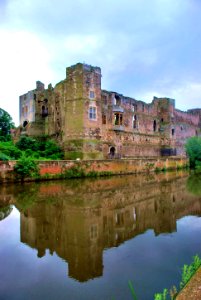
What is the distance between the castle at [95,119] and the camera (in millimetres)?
28750

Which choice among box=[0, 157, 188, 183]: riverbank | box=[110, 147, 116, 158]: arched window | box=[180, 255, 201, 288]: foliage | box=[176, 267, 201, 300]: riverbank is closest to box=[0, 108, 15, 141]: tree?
box=[110, 147, 116, 158]: arched window

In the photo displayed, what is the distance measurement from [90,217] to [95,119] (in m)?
20.1

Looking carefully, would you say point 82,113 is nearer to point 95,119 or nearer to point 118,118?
point 95,119

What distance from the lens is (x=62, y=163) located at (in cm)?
2258

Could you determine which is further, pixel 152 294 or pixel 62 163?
pixel 62 163

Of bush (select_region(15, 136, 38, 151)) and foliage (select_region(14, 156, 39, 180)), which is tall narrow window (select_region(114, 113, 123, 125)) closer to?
bush (select_region(15, 136, 38, 151))

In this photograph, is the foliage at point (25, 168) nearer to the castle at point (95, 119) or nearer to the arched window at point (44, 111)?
the castle at point (95, 119)

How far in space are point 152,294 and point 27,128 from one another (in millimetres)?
30801

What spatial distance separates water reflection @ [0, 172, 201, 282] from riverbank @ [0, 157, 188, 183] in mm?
3298

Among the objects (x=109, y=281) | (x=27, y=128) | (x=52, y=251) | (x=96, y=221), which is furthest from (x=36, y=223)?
(x=27, y=128)

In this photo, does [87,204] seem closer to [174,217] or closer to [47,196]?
[47,196]

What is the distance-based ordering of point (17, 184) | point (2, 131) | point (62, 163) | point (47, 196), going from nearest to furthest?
point (47, 196), point (17, 184), point (62, 163), point (2, 131)

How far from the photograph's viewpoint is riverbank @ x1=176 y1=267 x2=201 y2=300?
3.66 meters

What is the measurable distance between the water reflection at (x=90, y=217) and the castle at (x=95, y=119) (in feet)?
42.7
